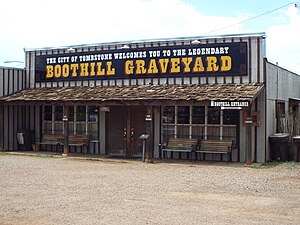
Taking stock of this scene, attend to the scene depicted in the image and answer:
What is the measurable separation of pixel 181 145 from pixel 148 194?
25.8 feet

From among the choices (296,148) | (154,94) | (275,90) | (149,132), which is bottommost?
(296,148)

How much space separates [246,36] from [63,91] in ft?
27.7

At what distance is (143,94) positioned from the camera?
18.5 metres

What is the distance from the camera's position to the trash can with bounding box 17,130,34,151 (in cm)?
2239

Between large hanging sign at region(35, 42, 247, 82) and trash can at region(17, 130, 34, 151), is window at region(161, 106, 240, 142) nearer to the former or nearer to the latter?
large hanging sign at region(35, 42, 247, 82)

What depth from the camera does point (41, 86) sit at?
2323 centimetres

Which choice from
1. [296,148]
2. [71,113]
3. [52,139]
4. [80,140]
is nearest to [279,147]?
[296,148]

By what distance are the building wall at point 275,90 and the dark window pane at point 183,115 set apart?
3.08 metres

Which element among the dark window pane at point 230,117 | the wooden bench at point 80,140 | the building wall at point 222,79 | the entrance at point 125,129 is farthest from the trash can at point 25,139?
the dark window pane at point 230,117

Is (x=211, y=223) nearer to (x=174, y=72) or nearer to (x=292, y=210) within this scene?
(x=292, y=210)

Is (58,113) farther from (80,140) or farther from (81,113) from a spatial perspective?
(80,140)

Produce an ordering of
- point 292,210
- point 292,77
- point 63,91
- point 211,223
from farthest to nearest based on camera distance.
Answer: point 292,77
point 63,91
point 292,210
point 211,223

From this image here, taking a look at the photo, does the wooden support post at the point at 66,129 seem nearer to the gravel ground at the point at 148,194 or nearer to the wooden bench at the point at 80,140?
the wooden bench at the point at 80,140

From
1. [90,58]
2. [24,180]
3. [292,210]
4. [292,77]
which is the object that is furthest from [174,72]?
[292,210]
